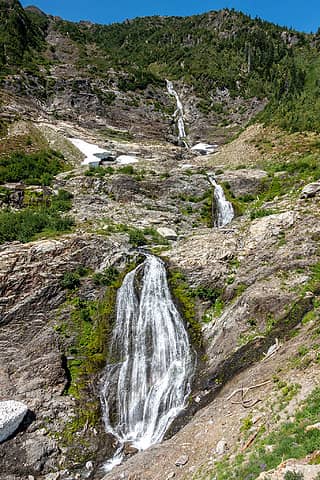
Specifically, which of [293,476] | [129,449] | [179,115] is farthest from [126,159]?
[293,476]

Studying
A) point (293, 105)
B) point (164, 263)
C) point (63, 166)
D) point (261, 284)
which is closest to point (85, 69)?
point (63, 166)

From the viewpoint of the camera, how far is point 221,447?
1098 cm

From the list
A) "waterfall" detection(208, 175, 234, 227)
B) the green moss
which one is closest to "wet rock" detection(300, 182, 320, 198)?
"waterfall" detection(208, 175, 234, 227)

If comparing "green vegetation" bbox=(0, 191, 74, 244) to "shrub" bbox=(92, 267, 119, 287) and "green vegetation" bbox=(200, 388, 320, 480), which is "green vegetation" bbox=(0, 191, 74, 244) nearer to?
"shrub" bbox=(92, 267, 119, 287)

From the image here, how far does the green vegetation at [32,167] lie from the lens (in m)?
39.7

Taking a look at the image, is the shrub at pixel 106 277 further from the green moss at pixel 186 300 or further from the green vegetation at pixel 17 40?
the green vegetation at pixel 17 40

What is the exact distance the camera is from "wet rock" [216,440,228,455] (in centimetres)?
1082

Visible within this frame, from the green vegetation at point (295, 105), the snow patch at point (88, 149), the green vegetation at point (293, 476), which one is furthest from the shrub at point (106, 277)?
the green vegetation at point (295, 105)

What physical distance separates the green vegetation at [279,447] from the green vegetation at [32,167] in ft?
113

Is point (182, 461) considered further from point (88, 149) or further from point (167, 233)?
point (88, 149)

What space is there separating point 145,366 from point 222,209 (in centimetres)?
1923

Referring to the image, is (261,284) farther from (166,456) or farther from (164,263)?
(166,456)

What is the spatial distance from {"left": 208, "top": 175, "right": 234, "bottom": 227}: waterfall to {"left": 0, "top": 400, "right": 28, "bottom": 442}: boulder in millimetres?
21637

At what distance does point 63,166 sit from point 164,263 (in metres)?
29.0
